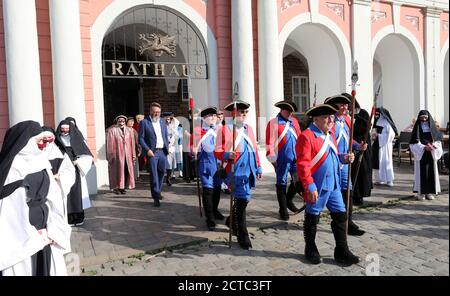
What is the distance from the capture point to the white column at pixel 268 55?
31.4 feet

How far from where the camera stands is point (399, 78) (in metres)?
13.4

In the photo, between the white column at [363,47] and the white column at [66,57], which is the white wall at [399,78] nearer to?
the white column at [363,47]

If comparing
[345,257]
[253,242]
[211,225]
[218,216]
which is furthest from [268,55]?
[345,257]

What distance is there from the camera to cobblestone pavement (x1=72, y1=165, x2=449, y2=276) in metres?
3.88

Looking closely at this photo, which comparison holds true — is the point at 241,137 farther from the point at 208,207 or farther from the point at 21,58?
the point at 21,58

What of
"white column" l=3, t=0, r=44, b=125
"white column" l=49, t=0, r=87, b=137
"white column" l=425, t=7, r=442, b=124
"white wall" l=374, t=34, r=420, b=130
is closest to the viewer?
"white column" l=3, t=0, r=44, b=125

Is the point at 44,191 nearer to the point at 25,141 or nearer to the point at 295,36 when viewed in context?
the point at 25,141

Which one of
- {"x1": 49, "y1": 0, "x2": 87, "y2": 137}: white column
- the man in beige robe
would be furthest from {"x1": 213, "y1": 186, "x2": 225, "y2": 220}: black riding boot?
{"x1": 49, "y1": 0, "x2": 87, "y2": 137}: white column

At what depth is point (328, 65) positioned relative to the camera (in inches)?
460

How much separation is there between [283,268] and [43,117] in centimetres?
589

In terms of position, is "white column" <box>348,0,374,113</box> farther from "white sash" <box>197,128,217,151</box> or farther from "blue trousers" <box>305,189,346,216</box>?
"blue trousers" <box>305,189,346,216</box>

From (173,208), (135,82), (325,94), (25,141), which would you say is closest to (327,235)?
(173,208)

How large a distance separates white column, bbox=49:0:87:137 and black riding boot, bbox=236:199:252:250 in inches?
175

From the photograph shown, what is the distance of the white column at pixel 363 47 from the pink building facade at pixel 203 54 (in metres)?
0.03
